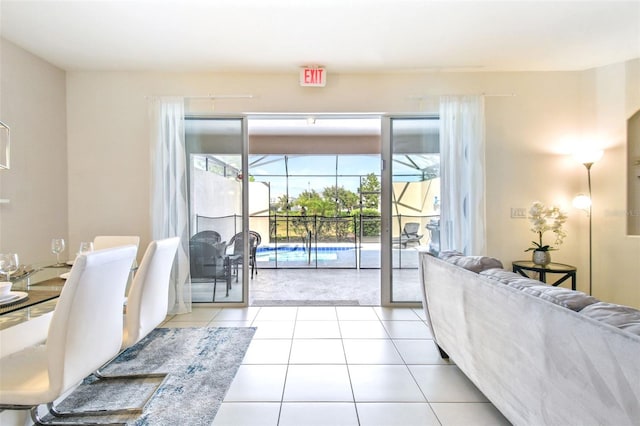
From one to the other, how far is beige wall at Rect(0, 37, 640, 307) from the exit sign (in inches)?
6.4

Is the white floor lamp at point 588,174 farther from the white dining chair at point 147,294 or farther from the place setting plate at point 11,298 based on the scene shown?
the place setting plate at point 11,298

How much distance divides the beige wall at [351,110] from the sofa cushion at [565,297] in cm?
231

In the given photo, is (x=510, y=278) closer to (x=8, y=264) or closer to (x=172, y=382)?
(x=172, y=382)

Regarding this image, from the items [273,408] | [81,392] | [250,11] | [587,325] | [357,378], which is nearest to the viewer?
[587,325]

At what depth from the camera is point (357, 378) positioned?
205cm

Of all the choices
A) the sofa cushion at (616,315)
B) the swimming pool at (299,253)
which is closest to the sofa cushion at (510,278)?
the sofa cushion at (616,315)

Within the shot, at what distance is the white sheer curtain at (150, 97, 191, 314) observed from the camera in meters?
3.27

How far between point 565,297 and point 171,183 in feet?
11.3

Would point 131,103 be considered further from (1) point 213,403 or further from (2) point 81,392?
(1) point 213,403

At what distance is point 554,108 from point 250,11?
11.3ft

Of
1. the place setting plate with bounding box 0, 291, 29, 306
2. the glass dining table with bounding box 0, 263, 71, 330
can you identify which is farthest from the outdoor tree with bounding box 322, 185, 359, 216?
the place setting plate with bounding box 0, 291, 29, 306

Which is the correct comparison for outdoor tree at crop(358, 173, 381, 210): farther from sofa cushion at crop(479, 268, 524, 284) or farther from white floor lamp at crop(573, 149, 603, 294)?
sofa cushion at crop(479, 268, 524, 284)

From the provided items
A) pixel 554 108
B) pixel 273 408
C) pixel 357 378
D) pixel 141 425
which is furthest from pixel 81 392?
pixel 554 108

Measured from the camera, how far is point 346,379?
6.68 feet
